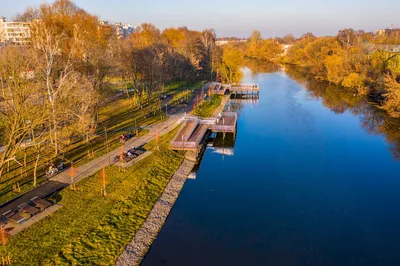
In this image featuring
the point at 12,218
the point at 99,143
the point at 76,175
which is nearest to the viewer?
the point at 12,218

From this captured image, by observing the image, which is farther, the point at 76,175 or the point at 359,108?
the point at 359,108

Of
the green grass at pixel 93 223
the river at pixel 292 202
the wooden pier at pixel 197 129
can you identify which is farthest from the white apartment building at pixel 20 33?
the river at pixel 292 202

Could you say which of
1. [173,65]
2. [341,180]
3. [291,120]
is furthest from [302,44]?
[341,180]

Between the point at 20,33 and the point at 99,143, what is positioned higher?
the point at 20,33

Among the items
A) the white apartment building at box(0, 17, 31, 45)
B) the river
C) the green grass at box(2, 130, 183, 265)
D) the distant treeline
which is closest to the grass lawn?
the green grass at box(2, 130, 183, 265)

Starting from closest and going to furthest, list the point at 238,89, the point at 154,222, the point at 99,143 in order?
the point at 154,222
the point at 99,143
the point at 238,89

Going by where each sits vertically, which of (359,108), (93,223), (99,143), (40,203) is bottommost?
(93,223)

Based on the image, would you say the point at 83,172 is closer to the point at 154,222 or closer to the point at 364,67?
the point at 154,222

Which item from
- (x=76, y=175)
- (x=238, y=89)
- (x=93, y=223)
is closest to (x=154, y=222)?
(x=93, y=223)
